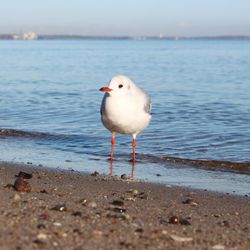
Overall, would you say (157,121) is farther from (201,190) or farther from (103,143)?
(201,190)

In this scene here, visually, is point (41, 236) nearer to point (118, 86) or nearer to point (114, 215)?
point (114, 215)

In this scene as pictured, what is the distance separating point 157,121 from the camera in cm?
1579

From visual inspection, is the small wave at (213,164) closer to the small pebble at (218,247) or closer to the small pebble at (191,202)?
the small pebble at (191,202)

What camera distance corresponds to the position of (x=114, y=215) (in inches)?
226

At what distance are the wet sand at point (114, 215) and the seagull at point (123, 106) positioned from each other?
1049 mm

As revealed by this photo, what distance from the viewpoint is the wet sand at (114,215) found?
4.82 metres

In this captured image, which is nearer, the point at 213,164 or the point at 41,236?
the point at 41,236

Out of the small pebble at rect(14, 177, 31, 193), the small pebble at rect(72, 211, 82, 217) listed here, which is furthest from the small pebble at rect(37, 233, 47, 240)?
the small pebble at rect(14, 177, 31, 193)

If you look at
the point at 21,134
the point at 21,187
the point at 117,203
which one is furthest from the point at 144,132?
the point at 117,203

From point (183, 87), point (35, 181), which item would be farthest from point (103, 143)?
point (183, 87)

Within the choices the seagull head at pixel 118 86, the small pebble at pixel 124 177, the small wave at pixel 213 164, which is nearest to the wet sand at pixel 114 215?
the small pebble at pixel 124 177

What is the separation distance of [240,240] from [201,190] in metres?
2.89

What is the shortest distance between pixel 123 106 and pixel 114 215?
3441mm

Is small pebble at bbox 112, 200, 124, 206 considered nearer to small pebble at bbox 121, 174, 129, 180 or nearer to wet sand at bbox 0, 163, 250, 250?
wet sand at bbox 0, 163, 250, 250
